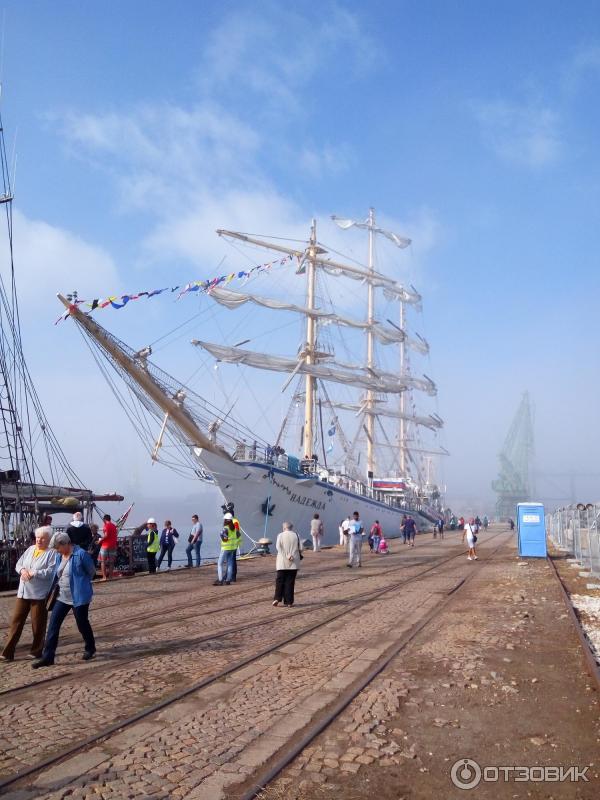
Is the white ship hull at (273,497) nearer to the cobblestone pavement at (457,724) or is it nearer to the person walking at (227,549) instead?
the person walking at (227,549)

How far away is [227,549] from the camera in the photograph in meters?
13.7

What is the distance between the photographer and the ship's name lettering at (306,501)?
30127 mm

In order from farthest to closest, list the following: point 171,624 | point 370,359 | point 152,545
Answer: point 370,359, point 152,545, point 171,624

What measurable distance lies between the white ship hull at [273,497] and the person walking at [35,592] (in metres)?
18.6

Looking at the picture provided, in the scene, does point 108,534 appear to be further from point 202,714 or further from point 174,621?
point 202,714

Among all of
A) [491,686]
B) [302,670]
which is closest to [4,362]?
[302,670]

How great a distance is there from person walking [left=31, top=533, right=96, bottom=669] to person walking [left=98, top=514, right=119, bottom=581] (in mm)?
8196

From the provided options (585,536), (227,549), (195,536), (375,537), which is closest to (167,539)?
(195,536)

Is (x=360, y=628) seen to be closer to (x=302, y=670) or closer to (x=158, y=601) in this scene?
(x=302, y=670)

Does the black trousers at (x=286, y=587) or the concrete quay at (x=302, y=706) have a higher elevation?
the black trousers at (x=286, y=587)

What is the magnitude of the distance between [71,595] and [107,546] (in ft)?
28.4

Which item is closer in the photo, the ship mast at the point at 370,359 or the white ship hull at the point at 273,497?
the white ship hull at the point at 273,497

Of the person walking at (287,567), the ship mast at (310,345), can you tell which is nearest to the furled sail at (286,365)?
the ship mast at (310,345)

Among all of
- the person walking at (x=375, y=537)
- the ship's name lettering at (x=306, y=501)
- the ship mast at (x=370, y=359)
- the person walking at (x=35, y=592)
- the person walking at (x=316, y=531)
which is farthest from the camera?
the ship mast at (x=370, y=359)
